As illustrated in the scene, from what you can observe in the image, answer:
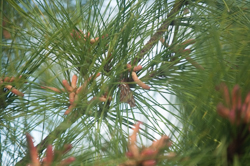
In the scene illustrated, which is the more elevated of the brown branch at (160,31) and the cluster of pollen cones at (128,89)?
the brown branch at (160,31)

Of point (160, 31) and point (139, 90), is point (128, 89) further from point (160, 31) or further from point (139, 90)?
point (160, 31)

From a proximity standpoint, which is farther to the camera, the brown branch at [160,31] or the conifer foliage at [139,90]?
the brown branch at [160,31]

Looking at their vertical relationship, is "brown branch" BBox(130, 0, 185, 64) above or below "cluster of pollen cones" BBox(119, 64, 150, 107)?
above

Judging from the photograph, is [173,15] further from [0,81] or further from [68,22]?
[0,81]

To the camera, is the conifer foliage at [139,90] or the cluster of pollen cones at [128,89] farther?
the cluster of pollen cones at [128,89]

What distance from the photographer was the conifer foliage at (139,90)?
1.45 feet

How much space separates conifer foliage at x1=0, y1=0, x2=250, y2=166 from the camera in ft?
1.45

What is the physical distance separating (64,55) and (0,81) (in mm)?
146

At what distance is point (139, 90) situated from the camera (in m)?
0.71

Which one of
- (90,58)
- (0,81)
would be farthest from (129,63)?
(0,81)

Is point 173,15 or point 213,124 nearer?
point 213,124

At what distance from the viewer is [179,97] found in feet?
2.13

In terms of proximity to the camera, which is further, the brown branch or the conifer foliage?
the brown branch

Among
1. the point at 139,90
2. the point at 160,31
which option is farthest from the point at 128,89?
the point at 160,31
